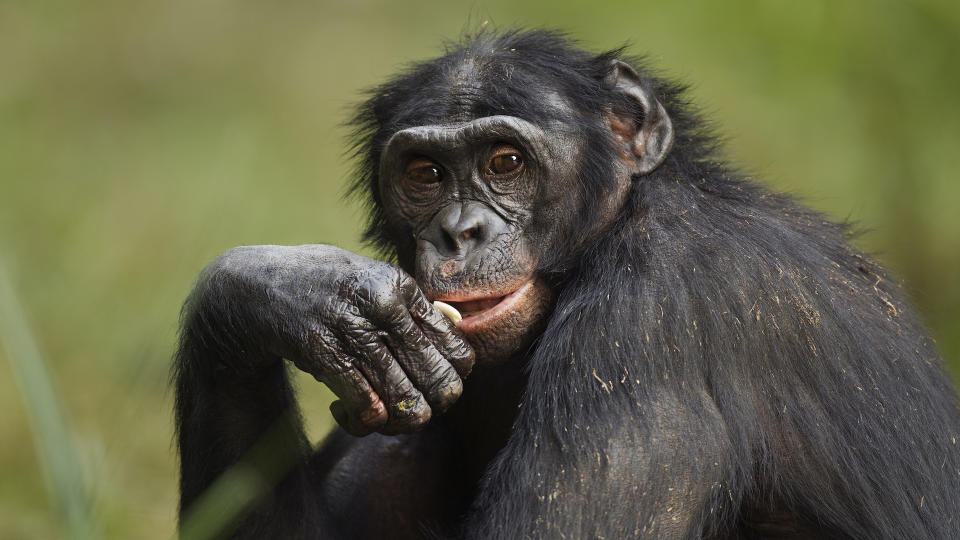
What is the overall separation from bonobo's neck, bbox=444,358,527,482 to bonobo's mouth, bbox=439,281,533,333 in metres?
0.42

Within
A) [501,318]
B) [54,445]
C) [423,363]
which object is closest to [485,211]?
[501,318]

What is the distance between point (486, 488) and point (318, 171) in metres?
7.79

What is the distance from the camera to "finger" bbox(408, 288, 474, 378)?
12.5ft

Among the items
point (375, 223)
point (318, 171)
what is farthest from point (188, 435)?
point (318, 171)

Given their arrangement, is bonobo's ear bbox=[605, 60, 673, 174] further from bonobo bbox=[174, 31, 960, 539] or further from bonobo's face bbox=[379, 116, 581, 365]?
bonobo's face bbox=[379, 116, 581, 365]

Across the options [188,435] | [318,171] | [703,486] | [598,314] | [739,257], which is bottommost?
[318,171]

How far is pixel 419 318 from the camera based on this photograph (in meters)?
3.82

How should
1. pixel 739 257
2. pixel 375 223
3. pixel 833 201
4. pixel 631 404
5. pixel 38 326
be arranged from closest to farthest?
pixel 631 404
pixel 739 257
pixel 375 223
pixel 38 326
pixel 833 201

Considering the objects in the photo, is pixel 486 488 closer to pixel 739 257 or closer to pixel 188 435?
pixel 739 257

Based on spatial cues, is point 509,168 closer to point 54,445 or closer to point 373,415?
point 373,415

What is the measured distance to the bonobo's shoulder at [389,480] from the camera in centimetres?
521

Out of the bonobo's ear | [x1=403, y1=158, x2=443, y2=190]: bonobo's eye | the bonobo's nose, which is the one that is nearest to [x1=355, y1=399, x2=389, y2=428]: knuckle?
the bonobo's nose

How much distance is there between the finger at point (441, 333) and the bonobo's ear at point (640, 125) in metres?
1.28

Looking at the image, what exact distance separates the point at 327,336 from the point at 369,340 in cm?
15
